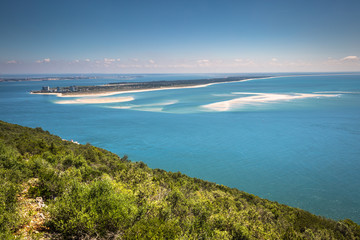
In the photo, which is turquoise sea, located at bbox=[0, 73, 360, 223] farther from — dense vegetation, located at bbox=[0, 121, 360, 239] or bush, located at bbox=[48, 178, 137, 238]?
bush, located at bbox=[48, 178, 137, 238]

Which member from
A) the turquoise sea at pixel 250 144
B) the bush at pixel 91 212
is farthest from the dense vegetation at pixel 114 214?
the turquoise sea at pixel 250 144

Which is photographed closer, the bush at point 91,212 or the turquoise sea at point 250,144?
the bush at point 91,212

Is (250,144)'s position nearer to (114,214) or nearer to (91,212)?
(114,214)

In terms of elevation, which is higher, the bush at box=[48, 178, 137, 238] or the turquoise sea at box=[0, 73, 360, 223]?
the bush at box=[48, 178, 137, 238]

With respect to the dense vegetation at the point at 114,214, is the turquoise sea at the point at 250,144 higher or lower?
lower

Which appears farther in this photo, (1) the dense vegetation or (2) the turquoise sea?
(2) the turquoise sea

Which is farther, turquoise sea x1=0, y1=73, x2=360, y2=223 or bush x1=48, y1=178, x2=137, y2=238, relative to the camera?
turquoise sea x1=0, y1=73, x2=360, y2=223

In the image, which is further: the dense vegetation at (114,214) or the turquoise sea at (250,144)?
the turquoise sea at (250,144)

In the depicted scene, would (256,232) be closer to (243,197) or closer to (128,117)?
(243,197)

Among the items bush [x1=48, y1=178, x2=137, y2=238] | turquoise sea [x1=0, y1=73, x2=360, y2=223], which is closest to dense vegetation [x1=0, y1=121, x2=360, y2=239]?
bush [x1=48, y1=178, x2=137, y2=238]

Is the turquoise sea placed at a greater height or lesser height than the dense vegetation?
lesser

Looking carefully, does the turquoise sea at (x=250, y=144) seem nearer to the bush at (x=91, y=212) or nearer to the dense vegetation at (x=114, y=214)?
the dense vegetation at (x=114, y=214)
